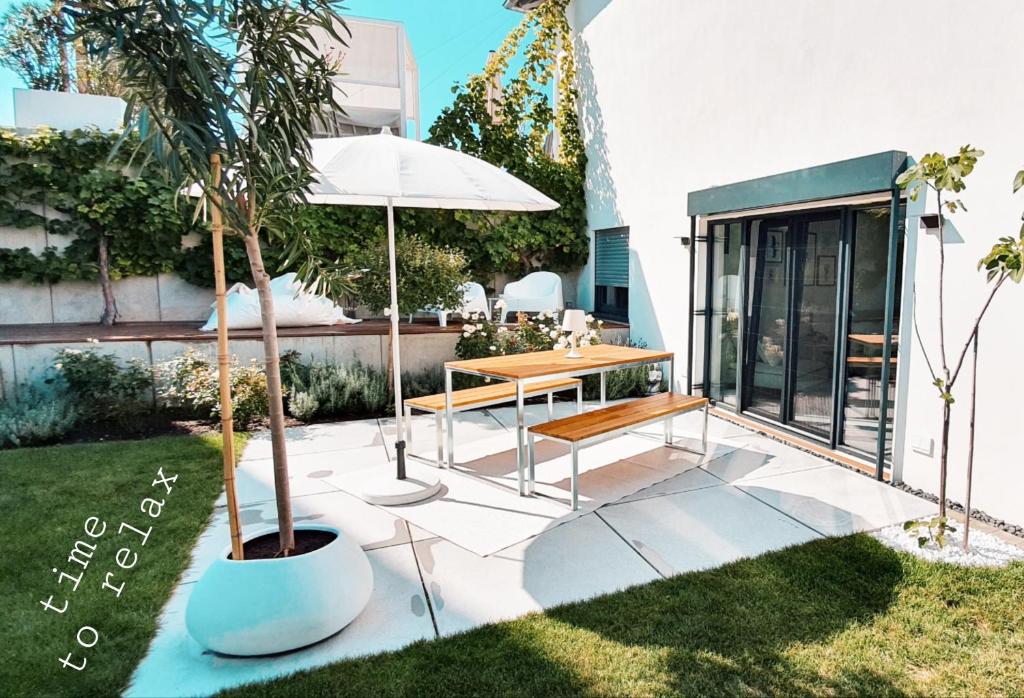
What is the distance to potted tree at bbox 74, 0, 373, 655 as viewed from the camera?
6.12 feet

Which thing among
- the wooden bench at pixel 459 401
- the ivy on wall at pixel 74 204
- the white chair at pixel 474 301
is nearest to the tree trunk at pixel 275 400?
the wooden bench at pixel 459 401

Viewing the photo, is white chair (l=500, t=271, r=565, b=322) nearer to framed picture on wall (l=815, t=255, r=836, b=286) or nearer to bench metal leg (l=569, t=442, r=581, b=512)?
framed picture on wall (l=815, t=255, r=836, b=286)

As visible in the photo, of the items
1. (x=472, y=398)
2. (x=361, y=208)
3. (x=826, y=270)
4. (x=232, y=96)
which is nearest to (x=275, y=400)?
(x=232, y=96)

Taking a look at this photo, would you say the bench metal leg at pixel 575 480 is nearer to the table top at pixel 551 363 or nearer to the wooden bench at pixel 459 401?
the table top at pixel 551 363

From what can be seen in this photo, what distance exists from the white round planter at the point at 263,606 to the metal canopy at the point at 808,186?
159 inches

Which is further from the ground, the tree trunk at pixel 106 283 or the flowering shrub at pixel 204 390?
the tree trunk at pixel 106 283

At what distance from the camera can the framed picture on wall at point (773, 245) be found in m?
5.18

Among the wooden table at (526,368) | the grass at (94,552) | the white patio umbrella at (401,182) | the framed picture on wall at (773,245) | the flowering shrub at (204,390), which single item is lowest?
the grass at (94,552)

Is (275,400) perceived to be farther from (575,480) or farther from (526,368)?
(526,368)

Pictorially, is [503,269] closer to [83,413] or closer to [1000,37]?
[83,413]

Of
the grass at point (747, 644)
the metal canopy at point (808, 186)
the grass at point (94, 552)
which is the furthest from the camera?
the metal canopy at point (808, 186)

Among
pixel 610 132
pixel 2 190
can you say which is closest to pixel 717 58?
pixel 610 132

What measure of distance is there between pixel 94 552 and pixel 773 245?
534 centimetres

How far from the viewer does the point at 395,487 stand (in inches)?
154
